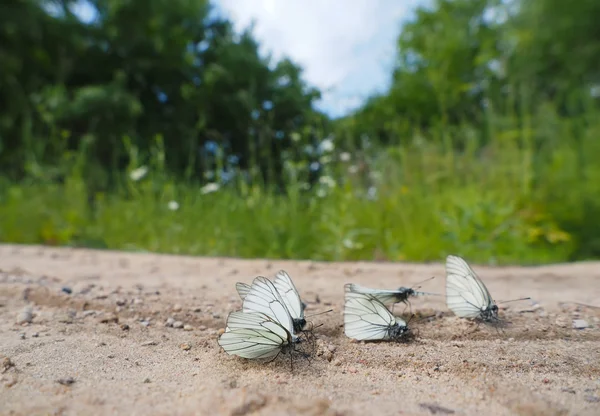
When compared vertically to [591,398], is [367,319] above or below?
above

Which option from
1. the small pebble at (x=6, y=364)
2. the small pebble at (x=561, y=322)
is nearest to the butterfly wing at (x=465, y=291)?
the small pebble at (x=561, y=322)

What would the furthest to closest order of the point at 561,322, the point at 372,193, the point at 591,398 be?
the point at 372,193 < the point at 561,322 < the point at 591,398

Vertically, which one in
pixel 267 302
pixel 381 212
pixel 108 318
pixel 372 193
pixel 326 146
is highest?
pixel 326 146

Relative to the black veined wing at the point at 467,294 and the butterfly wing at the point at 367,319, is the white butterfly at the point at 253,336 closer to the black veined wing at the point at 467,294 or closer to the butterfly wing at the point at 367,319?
the butterfly wing at the point at 367,319

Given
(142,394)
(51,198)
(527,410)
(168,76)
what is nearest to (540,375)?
(527,410)

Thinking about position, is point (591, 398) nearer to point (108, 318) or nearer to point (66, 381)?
point (66, 381)

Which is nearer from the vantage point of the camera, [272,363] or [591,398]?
[591,398]

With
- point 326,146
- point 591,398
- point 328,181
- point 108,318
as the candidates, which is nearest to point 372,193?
point 328,181

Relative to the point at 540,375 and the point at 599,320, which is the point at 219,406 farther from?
the point at 599,320
